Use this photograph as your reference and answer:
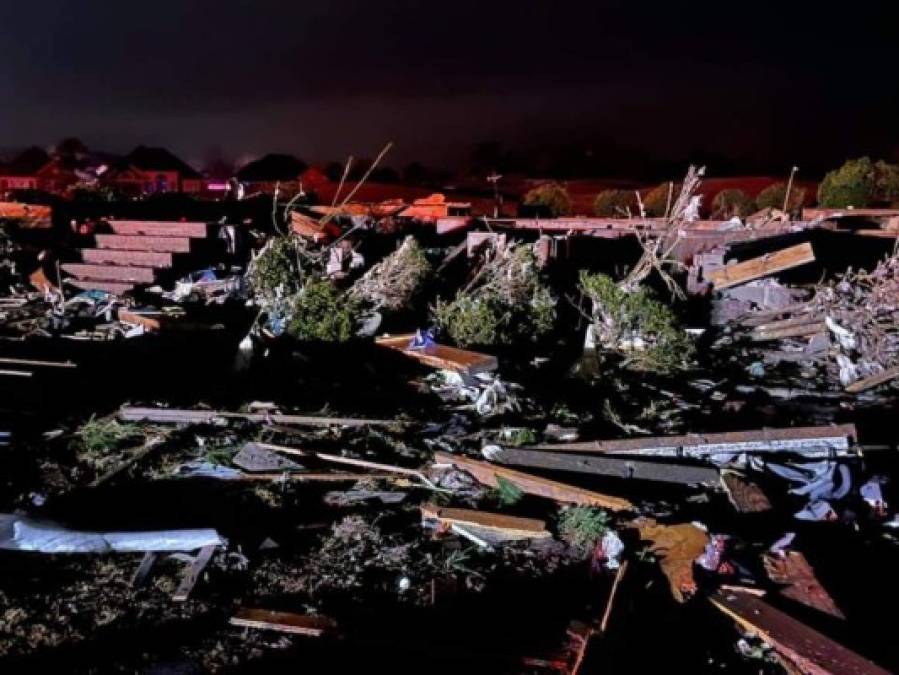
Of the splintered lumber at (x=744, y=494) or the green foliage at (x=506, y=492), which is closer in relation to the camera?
the splintered lumber at (x=744, y=494)

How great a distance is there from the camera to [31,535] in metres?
4.49

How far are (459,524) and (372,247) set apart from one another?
837cm

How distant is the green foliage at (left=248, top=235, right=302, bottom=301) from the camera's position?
10273 millimetres

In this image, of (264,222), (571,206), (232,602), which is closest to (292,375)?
(232,602)

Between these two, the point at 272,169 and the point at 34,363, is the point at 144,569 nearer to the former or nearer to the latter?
the point at 34,363

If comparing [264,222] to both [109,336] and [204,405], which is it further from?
[204,405]

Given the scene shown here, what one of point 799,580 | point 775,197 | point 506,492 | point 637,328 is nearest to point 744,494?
point 799,580

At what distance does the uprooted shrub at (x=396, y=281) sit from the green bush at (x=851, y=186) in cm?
1474

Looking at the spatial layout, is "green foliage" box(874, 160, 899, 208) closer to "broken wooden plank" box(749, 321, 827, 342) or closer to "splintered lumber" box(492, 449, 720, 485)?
"broken wooden plank" box(749, 321, 827, 342)

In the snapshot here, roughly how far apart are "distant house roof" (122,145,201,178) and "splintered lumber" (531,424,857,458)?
37682 millimetres

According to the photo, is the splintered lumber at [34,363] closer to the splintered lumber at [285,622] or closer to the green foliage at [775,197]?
the splintered lumber at [285,622]

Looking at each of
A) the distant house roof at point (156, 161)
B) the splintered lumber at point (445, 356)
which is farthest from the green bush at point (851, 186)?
the distant house roof at point (156, 161)

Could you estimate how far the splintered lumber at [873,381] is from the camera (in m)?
8.32

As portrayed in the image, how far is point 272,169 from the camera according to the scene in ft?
130
